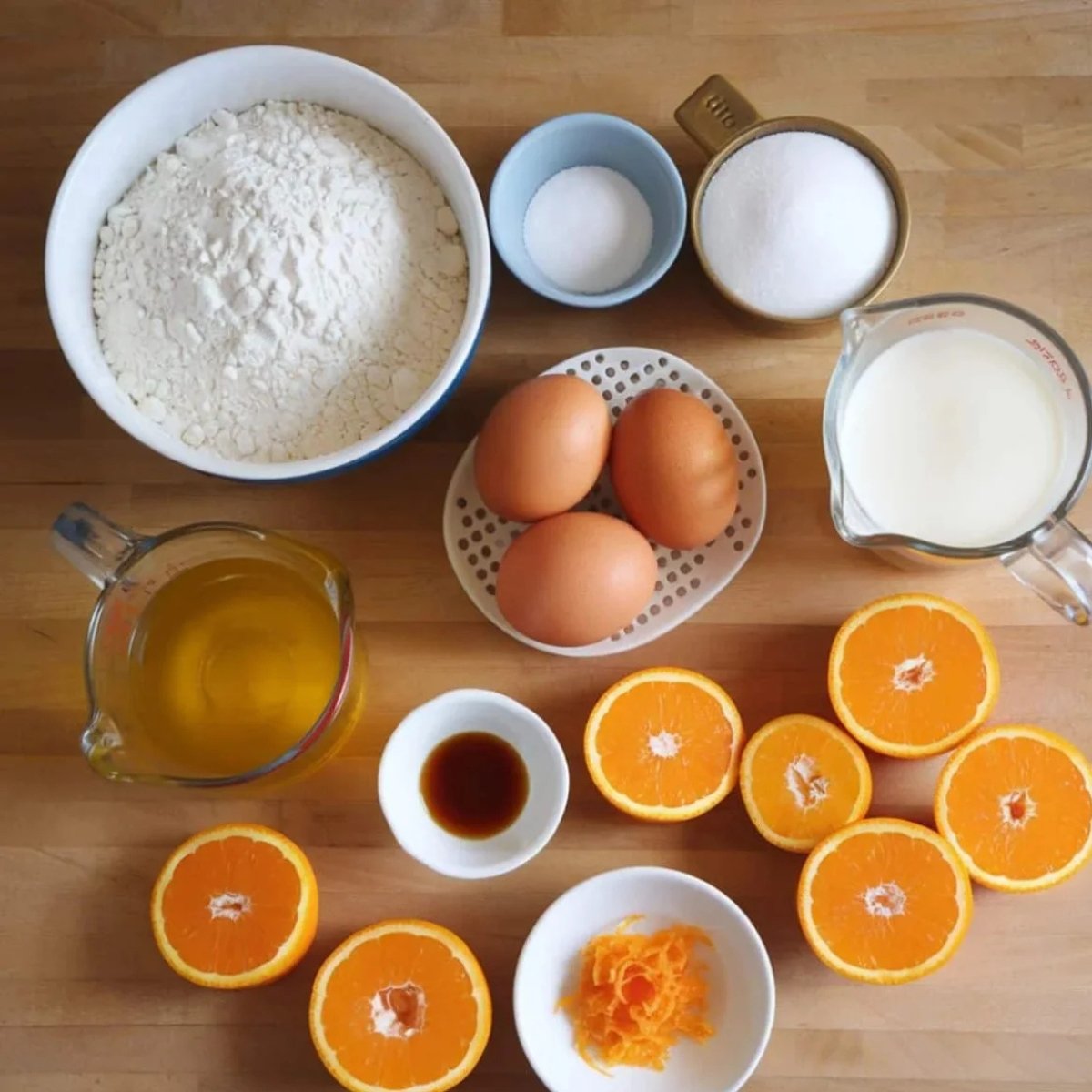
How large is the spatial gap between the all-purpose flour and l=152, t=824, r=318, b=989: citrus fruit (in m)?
0.37

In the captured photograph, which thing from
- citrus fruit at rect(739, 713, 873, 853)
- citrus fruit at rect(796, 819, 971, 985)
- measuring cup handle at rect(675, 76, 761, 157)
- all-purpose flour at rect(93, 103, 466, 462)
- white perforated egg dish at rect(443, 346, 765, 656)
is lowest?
citrus fruit at rect(796, 819, 971, 985)

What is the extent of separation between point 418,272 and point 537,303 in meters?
0.15

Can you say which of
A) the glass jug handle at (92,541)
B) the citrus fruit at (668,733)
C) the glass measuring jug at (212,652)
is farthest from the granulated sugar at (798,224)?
the glass jug handle at (92,541)

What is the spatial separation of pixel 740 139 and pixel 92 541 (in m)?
0.71

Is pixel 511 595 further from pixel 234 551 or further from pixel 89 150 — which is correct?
pixel 89 150

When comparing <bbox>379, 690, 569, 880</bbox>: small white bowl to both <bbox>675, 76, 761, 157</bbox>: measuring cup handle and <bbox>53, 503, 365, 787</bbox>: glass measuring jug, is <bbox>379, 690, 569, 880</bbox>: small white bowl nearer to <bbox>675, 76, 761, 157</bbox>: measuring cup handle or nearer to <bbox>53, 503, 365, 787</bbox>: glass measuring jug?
<bbox>53, 503, 365, 787</bbox>: glass measuring jug

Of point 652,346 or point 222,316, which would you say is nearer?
point 222,316

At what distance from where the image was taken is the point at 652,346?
1.15 metres

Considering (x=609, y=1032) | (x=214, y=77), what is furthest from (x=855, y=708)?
(x=214, y=77)

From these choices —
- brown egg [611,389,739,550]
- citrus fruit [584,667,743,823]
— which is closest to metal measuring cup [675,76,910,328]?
brown egg [611,389,739,550]

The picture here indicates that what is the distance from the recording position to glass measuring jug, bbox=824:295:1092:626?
0.91 m

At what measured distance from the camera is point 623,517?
110 centimetres

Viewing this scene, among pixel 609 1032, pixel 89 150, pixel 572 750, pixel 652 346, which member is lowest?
pixel 609 1032

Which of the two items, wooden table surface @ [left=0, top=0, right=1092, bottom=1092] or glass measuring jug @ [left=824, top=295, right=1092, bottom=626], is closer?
glass measuring jug @ [left=824, top=295, right=1092, bottom=626]
